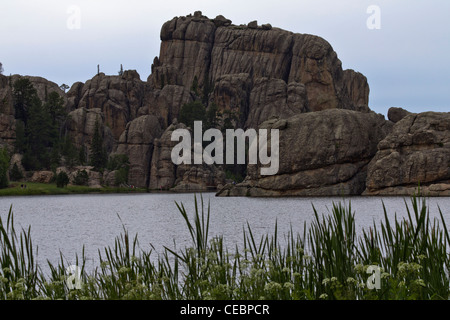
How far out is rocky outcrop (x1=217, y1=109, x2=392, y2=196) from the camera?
7431cm

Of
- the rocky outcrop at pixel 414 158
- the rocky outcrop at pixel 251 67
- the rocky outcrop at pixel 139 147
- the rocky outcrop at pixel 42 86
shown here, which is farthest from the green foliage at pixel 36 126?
A: the rocky outcrop at pixel 414 158

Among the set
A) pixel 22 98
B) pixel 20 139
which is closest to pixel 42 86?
pixel 22 98

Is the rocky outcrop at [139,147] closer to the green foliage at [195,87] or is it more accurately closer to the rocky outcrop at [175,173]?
the rocky outcrop at [175,173]

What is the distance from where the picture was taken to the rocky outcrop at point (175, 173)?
110250mm

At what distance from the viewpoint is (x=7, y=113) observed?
11256 cm

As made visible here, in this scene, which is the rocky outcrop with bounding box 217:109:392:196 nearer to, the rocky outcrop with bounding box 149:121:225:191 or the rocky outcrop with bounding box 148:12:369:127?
the rocky outcrop with bounding box 149:121:225:191

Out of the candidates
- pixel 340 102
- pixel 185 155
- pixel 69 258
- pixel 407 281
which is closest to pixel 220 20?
pixel 340 102

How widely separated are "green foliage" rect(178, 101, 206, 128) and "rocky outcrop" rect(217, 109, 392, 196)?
4939cm

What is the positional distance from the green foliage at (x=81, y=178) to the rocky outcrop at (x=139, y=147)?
51.8 ft

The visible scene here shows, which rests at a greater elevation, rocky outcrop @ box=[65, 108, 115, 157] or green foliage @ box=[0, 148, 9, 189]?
rocky outcrop @ box=[65, 108, 115, 157]

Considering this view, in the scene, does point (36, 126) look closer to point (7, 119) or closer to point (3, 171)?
point (7, 119)

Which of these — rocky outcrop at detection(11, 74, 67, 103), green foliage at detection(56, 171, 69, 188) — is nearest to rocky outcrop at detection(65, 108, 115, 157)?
rocky outcrop at detection(11, 74, 67, 103)

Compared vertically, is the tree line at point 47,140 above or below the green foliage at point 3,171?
above
